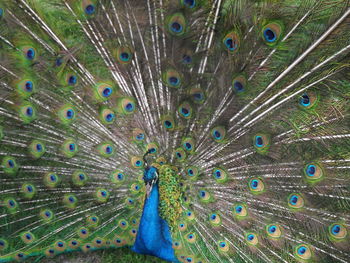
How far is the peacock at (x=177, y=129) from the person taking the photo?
179 cm

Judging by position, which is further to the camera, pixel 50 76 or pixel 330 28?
pixel 50 76

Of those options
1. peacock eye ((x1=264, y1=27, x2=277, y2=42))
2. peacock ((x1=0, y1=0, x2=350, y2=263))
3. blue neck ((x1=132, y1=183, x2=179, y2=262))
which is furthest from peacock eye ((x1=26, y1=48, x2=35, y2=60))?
peacock eye ((x1=264, y1=27, x2=277, y2=42))

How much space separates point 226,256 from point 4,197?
1869mm

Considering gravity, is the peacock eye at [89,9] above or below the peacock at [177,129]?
above

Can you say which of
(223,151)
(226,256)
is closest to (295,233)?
(226,256)

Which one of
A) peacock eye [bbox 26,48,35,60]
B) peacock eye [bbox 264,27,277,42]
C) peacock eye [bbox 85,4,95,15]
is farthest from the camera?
peacock eye [bbox 26,48,35,60]

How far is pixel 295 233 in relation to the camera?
227cm

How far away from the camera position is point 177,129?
238 centimetres

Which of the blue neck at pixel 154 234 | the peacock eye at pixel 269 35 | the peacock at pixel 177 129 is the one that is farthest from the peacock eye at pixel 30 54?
the peacock eye at pixel 269 35

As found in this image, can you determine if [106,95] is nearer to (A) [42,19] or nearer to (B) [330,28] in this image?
(A) [42,19]

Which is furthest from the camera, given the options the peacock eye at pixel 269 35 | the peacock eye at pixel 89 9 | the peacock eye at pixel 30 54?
the peacock eye at pixel 30 54

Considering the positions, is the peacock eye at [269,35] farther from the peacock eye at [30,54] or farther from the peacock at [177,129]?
the peacock eye at [30,54]

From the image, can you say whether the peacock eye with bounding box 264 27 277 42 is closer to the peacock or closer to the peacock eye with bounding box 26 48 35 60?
the peacock

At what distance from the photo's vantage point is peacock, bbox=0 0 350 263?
1785mm
